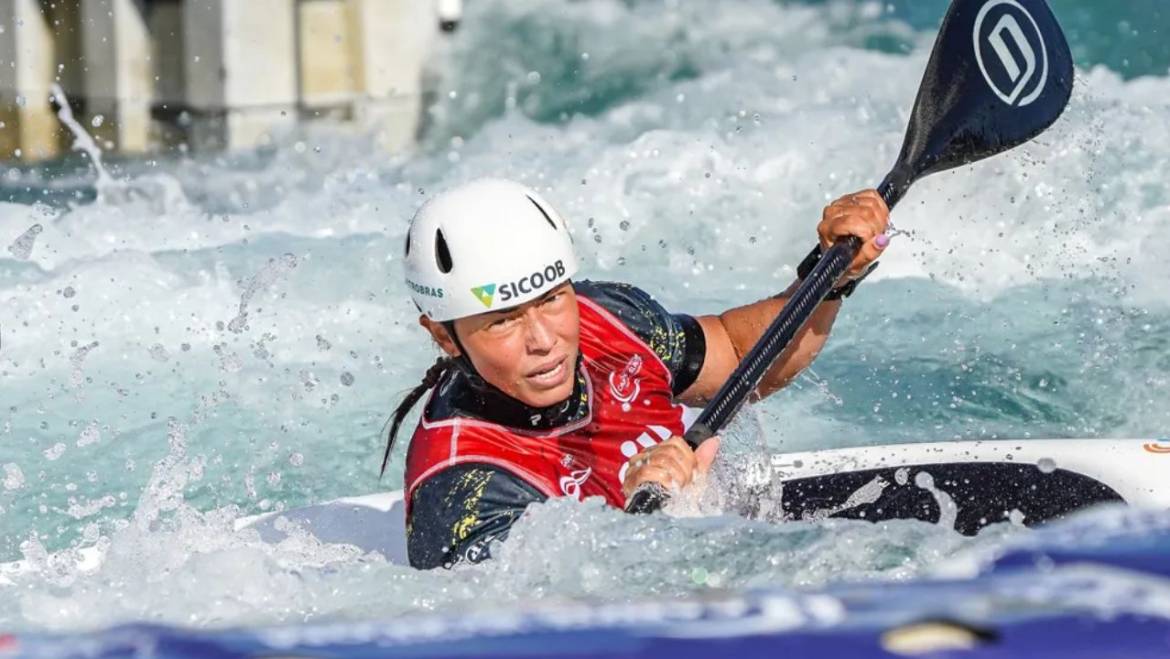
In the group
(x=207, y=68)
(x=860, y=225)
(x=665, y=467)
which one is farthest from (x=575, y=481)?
(x=207, y=68)

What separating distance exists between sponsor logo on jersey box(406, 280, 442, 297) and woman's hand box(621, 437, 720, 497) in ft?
1.28

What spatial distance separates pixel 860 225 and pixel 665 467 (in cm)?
65

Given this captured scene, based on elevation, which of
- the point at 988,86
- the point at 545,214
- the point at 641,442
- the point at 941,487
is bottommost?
the point at 941,487

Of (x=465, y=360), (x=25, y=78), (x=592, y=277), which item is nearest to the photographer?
(x=465, y=360)

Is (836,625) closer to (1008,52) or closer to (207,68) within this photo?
(1008,52)

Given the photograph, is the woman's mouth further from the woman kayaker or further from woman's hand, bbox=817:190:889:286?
woman's hand, bbox=817:190:889:286

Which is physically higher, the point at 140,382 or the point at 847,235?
the point at 847,235

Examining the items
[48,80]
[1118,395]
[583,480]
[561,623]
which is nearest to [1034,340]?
[1118,395]

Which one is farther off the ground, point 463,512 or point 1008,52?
point 1008,52

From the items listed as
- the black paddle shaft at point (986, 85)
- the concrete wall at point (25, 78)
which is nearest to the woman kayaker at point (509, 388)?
the black paddle shaft at point (986, 85)

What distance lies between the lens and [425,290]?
246cm

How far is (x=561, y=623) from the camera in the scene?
5.14 feet

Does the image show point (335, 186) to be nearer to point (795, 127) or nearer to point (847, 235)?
point (795, 127)

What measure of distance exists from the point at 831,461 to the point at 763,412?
1692 mm
